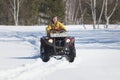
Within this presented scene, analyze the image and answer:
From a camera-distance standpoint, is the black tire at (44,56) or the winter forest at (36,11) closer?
the black tire at (44,56)

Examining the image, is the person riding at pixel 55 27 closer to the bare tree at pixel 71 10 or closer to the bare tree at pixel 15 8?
the bare tree at pixel 15 8

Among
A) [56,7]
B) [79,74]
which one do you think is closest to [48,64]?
[79,74]

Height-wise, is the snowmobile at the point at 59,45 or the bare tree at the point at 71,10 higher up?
the bare tree at the point at 71,10

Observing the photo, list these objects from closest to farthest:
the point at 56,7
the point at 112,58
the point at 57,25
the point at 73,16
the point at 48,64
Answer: the point at 48,64 → the point at 57,25 → the point at 112,58 → the point at 56,7 → the point at 73,16

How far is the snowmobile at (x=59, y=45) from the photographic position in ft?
49.1

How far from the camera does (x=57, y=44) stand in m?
15.1

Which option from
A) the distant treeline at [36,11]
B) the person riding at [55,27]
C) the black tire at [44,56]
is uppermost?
the distant treeline at [36,11]

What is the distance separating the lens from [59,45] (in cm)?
1506

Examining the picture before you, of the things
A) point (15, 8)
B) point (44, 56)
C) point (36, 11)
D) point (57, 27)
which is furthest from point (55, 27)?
point (36, 11)

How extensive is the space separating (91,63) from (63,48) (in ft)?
3.63

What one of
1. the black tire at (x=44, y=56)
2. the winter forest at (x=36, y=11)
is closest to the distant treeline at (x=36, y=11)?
the winter forest at (x=36, y=11)

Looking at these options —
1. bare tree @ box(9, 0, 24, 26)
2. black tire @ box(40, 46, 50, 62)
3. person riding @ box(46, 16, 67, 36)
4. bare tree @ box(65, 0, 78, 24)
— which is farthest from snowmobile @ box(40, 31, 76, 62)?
bare tree @ box(65, 0, 78, 24)

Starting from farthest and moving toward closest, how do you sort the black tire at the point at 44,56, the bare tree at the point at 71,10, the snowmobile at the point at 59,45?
the bare tree at the point at 71,10 < the black tire at the point at 44,56 < the snowmobile at the point at 59,45

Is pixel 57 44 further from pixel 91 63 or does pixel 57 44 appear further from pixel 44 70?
pixel 44 70
